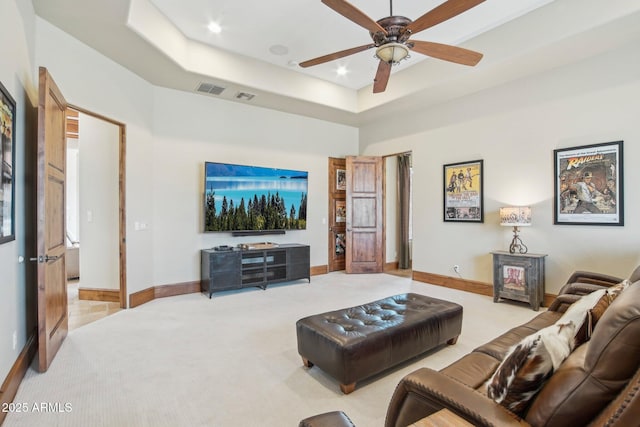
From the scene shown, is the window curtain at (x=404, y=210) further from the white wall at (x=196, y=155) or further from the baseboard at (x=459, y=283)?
the white wall at (x=196, y=155)

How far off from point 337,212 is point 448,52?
426 centimetres

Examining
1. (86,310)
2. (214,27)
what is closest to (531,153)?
(214,27)

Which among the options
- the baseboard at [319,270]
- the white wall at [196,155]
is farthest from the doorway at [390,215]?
the white wall at [196,155]

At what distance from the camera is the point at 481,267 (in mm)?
5199

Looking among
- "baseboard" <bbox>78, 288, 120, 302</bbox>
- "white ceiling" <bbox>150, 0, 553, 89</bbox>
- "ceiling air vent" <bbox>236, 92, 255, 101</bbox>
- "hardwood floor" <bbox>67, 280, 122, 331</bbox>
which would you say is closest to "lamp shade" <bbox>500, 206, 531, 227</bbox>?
"white ceiling" <bbox>150, 0, 553, 89</bbox>

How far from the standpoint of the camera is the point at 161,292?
496 centimetres

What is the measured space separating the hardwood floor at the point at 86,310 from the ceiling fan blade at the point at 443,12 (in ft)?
15.3

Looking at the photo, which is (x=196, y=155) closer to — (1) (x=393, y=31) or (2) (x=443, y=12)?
(1) (x=393, y=31)

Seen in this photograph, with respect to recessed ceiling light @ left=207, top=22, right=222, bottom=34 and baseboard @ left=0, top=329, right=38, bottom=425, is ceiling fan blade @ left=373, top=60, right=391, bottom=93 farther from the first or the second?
baseboard @ left=0, top=329, right=38, bottom=425

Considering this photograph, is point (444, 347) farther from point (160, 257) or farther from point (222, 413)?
point (160, 257)

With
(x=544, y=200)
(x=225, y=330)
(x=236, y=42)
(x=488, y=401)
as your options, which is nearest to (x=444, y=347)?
(x=488, y=401)

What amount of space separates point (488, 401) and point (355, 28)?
4.22 meters

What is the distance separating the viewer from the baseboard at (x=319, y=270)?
6647mm

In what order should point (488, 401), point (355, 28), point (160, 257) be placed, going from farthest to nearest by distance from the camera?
1. point (160, 257)
2. point (355, 28)
3. point (488, 401)
